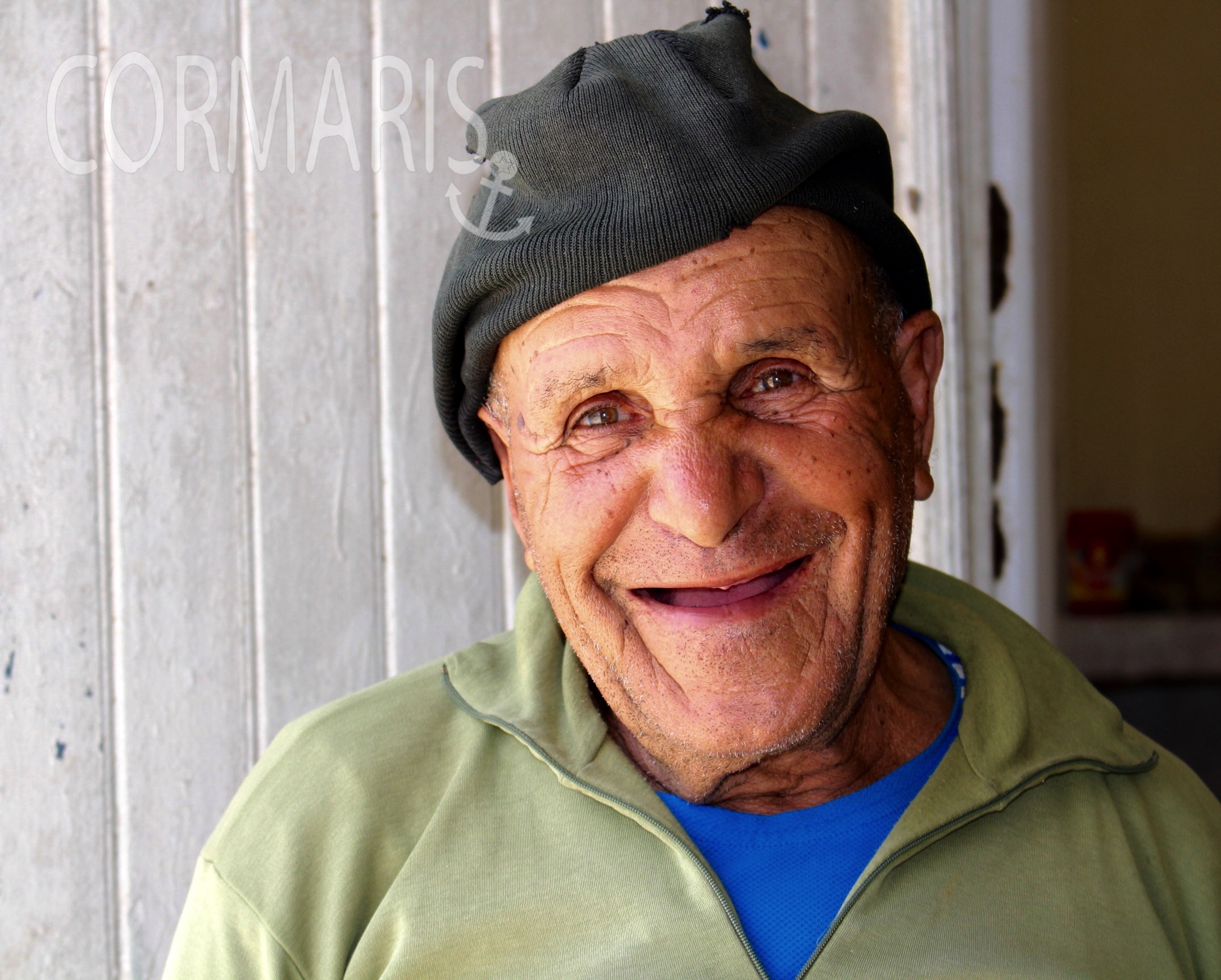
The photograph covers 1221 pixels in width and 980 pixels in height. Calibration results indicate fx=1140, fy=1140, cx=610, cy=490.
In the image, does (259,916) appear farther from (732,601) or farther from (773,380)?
(773,380)

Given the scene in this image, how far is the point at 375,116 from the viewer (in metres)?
1.90

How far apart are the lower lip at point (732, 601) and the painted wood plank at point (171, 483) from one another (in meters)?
0.78

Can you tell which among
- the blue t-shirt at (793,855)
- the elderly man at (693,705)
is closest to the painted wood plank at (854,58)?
the elderly man at (693,705)

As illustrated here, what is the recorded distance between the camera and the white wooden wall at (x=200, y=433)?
166 centimetres

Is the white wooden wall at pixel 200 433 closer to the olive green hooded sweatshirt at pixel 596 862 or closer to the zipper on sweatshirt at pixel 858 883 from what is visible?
the olive green hooded sweatshirt at pixel 596 862

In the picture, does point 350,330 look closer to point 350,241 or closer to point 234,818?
point 350,241

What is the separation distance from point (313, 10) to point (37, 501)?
2.91 feet

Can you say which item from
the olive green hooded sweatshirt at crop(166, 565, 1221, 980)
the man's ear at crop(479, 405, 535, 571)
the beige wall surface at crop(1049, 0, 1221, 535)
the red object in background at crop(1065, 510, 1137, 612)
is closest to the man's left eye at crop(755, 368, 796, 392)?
the man's ear at crop(479, 405, 535, 571)

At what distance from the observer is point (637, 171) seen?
130cm

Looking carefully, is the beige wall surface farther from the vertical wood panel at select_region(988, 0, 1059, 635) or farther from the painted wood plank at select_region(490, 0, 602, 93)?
the painted wood plank at select_region(490, 0, 602, 93)

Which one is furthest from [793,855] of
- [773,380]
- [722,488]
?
[773,380]

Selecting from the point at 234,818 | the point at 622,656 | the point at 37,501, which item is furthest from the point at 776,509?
the point at 37,501

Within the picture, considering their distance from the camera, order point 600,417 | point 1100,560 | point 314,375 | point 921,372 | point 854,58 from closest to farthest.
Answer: point 600,417, point 921,372, point 314,375, point 854,58, point 1100,560

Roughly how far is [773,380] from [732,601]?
27cm
